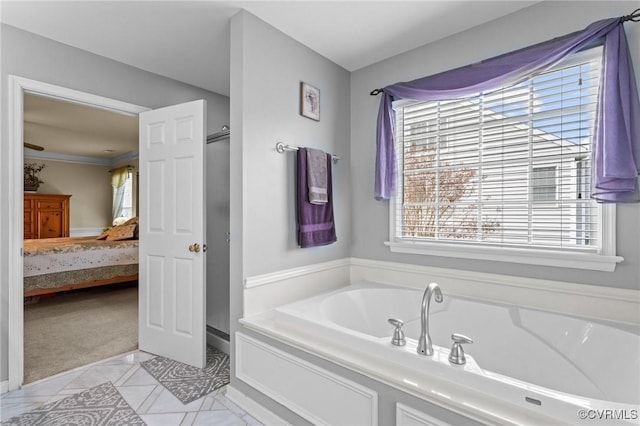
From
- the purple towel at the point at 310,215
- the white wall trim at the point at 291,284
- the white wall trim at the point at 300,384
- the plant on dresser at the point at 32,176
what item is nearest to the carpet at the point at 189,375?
the white wall trim at the point at 300,384

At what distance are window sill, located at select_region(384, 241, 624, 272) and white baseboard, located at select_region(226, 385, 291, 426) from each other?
4.81ft

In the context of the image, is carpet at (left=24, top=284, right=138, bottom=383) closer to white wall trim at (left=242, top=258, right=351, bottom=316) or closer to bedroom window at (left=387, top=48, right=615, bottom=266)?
white wall trim at (left=242, top=258, right=351, bottom=316)

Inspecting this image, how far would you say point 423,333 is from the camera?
1405 millimetres

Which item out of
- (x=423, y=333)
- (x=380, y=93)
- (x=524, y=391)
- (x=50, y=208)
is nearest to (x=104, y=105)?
(x=380, y=93)

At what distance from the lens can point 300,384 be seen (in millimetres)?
1648

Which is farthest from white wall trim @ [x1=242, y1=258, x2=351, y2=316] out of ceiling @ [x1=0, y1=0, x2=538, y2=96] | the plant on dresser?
the plant on dresser

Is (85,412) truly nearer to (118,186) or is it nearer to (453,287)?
(453,287)

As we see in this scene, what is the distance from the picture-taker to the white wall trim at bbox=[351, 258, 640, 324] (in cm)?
174

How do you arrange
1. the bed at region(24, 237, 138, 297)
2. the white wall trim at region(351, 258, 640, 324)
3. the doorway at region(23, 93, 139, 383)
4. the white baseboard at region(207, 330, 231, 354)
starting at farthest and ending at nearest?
the bed at region(24, 237, 138, 297) → the doorway at region(23, 93, 139, 383) → the white baseboard at region(207, 330, 231, 354) → the white wall trim at region(351, 258, 640, 324)

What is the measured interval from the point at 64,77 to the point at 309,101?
5.89 ft

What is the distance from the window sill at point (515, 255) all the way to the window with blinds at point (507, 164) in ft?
0.19

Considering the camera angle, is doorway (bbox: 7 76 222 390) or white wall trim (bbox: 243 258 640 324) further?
doorway (bbox: 7 76 222 390)

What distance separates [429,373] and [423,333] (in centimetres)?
17

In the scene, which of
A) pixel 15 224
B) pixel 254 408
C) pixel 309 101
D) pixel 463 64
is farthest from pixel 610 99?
pixel 15 224
